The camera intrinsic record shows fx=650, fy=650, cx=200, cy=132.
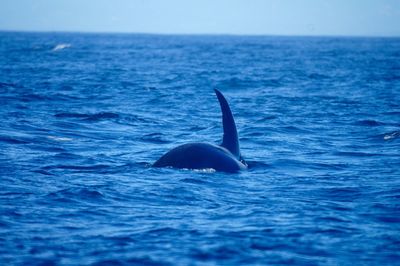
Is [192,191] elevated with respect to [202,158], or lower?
lower

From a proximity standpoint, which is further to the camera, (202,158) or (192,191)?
(202,158)

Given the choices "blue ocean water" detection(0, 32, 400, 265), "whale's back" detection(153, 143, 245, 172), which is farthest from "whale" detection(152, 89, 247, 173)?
"blue ocean water" detection(0, 32, 400, 265)

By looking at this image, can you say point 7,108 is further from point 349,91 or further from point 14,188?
point 349,91

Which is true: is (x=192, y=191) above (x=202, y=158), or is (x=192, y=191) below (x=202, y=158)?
below

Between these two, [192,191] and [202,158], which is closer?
[192,191]

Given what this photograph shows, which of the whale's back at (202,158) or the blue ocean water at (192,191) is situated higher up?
the whale's back at (202,158)

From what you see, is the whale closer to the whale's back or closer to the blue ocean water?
the whale's back

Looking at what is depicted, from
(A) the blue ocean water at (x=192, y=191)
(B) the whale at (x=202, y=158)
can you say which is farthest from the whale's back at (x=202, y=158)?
(A) the blue ocean water at (x=192, y=191)

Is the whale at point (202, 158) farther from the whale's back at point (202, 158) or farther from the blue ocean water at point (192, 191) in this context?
the blue ocean water at point (192, 191)

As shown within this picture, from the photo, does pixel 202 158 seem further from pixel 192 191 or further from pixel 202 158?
pixel 192 191

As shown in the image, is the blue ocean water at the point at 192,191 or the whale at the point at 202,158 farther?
the whale at the point at 202,158

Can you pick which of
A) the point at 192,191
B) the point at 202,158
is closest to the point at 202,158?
the point at 202,158

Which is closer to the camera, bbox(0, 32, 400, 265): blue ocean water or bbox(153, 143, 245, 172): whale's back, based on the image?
bbox(0, 32, 400, 265): blue ocean water

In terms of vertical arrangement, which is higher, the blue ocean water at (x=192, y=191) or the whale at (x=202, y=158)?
the whale at (x=202, y=158)
